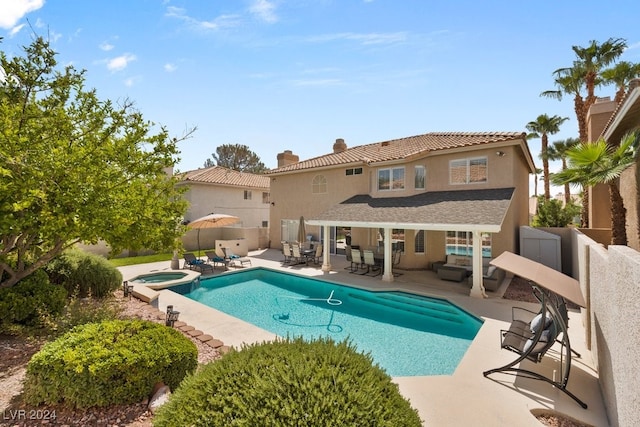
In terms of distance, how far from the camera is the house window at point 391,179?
2130 cm

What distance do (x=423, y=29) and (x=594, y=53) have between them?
22.9 meters

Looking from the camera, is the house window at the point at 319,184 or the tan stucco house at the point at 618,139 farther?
the house window at the point at 319,184

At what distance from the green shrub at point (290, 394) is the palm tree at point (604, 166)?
40.3 feet

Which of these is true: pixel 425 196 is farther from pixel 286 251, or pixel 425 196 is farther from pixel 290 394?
pixel 290 394

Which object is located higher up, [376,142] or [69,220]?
[376,142]

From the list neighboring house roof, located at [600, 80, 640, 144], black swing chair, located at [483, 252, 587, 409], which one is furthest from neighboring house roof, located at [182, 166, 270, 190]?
neighboring house roof, located at [600, 80, 640, 144]

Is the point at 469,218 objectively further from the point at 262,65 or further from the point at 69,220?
the point at 69,220

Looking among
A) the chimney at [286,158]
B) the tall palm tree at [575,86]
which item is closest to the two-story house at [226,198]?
the chimney at [286,158]

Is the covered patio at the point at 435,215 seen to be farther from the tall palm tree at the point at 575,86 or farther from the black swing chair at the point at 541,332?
the tall palm tree at the point at 575,86

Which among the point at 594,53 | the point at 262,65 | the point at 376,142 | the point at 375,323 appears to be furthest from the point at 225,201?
the point at 594,53

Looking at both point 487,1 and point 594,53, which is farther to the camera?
point 594,53

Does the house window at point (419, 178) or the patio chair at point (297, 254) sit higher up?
the house window at point (419, 178)

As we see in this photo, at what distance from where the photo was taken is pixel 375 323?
11672mm

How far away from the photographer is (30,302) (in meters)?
7.74
